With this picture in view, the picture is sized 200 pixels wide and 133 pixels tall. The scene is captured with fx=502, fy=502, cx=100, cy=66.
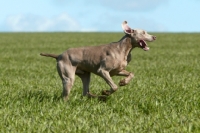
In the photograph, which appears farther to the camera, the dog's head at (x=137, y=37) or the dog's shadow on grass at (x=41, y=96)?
the dog's shadow on grass at (x=41, y=96)

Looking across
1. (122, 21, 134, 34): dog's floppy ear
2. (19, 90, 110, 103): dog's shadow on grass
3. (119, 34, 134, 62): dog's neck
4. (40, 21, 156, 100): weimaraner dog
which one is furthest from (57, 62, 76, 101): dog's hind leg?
(122, 21, 134, 34): dog's floppy ear

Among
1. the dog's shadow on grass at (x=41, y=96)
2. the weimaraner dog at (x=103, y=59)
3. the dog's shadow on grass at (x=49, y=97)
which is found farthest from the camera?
the dog's shadow on grass at (x=41, y=96)

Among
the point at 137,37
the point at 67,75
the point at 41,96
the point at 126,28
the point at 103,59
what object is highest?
the point at 126,28

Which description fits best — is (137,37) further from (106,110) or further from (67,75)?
(106,110)

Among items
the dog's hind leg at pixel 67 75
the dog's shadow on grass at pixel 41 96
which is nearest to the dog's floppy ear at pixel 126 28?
the dog's hind leg at pixel 67 75

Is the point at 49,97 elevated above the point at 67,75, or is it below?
below

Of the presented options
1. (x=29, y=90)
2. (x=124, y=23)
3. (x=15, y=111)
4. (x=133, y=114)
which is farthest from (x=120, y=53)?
(x=29, y=90)

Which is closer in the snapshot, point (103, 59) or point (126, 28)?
point (103, 59)

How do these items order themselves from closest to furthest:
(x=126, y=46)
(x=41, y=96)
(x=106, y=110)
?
(x=106, y=110) → (x=126, y=46) → (x=41, y=96)

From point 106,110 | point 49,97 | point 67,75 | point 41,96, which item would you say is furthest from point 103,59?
point 41,96

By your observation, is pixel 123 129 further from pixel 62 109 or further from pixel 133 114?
pixel 62 109

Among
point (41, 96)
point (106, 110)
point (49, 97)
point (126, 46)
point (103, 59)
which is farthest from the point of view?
point (41, 96)

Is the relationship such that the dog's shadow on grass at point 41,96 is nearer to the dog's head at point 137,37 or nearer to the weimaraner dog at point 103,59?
the weimaraner dog at point 103,59

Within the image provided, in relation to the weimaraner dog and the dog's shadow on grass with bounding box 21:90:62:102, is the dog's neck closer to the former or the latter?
the weimaraner dog
